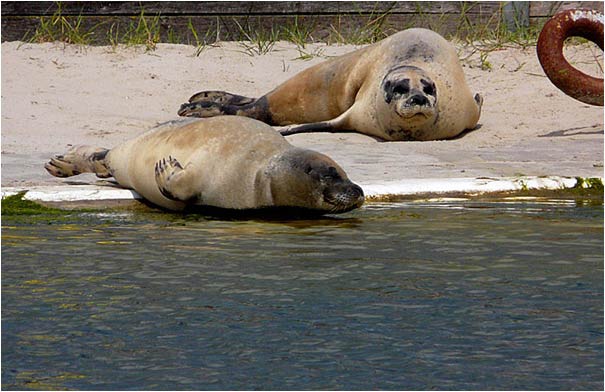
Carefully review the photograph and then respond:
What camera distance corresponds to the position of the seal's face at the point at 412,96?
905cm

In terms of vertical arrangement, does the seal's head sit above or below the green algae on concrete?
above

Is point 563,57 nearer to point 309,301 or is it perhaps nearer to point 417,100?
point 417,100

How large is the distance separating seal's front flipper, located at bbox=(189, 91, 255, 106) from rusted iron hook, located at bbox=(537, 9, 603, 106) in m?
2.39

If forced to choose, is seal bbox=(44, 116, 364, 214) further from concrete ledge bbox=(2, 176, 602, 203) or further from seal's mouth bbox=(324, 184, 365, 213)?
concrete ledge bbox=(2, 176, 602, 203)

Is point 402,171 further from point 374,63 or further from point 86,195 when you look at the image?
point 374,63

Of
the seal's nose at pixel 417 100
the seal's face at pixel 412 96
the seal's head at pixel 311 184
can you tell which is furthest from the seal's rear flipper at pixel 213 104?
the seal's head at pixel 311 184

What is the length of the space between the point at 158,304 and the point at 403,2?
8.06 meters

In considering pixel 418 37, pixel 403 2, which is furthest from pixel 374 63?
pixel 403 2

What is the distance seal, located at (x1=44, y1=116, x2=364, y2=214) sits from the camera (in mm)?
6082

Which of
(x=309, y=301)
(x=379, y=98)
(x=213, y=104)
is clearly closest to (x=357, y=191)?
(x=309, y=301)

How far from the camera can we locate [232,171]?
633cm

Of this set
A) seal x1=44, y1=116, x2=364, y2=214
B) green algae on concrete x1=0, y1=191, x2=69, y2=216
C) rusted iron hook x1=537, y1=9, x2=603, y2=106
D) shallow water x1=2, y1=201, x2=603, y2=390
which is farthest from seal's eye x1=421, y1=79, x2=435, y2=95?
green algae on concrete x1=0, y1=191, x2=69, y2=216

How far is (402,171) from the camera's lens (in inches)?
285

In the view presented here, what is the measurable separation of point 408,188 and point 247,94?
452cm
